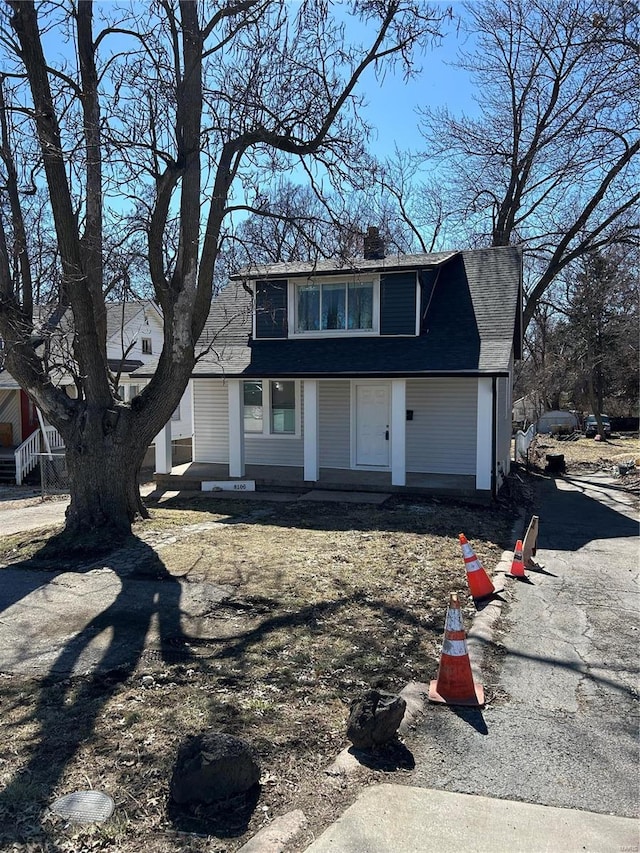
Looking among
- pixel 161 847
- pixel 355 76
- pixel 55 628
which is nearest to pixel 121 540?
pixel 55 628

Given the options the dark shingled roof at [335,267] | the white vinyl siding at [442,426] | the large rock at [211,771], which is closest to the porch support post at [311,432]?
the white vinyl siding at [442,426]

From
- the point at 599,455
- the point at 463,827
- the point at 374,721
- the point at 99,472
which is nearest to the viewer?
the point at 463,827

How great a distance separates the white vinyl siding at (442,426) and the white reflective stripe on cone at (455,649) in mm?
10243

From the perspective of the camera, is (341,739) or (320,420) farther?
(320,420)

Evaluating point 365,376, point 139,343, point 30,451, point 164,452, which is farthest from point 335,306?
point 139,343

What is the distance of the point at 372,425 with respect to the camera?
1534 cm

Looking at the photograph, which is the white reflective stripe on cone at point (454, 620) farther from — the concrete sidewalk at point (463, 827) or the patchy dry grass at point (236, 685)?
the concrete sidewalk at point (463, 827)

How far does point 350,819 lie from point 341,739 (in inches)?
31.2

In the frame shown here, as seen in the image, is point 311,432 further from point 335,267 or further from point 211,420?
point 335,267

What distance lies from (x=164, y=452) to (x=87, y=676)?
1044 centimetres

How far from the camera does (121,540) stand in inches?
353

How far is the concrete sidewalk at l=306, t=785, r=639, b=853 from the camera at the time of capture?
2.81 metres

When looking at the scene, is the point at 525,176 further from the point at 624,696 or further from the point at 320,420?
the point at 624,696

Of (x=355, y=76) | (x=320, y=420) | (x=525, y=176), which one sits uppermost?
(x=525, y=176)
